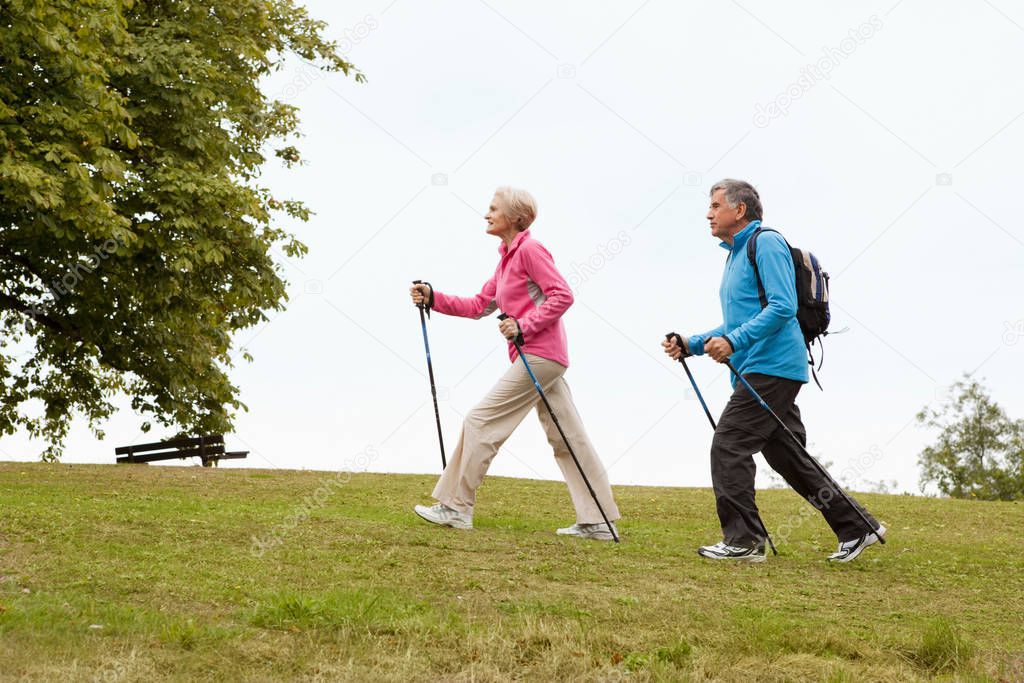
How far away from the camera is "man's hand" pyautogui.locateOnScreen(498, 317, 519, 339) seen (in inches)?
351

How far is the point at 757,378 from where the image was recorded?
831 cm

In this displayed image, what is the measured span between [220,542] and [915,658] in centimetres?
506

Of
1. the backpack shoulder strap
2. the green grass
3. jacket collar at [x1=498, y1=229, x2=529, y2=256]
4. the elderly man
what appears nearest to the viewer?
the green grass

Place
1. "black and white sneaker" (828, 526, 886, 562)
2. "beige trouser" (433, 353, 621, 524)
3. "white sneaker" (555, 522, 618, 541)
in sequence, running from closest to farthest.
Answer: "black and white sneaker" (828, 526, 886, 562), "beige trouser" (433, 353, 621, 524), "white sneaker" (555, 522, 618, 541)

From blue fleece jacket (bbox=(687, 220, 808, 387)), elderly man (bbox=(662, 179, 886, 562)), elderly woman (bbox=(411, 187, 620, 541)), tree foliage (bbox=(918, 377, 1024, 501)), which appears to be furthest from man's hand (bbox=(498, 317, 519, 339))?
tree foliage (bbox=(918, 377, 1024, 501))

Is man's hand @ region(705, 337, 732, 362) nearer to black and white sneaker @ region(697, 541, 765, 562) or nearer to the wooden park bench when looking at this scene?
black and white sneaker @ region(697, 541, 765, 562)

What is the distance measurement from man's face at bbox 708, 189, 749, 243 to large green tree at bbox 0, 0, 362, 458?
1003 centimetres

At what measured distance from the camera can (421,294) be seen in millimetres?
9750

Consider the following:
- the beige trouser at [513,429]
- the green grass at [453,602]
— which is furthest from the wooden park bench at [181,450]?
the beige trouser at [513,429]

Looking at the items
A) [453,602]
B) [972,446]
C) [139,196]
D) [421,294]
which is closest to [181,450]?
[139,196]

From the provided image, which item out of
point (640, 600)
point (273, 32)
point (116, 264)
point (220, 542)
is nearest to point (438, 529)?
point (220, 542)

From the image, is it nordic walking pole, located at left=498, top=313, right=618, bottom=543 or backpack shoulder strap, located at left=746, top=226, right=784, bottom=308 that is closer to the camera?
backpack shoulder strap, located at left=746, top=226, right=784, bottom=308

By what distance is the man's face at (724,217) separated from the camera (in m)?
8.46

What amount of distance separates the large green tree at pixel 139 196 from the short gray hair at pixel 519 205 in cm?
829
